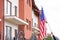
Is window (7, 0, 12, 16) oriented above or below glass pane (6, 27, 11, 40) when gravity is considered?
above

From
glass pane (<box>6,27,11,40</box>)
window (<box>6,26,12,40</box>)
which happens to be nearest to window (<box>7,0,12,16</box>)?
window (<box>6,26,12,40</box>)

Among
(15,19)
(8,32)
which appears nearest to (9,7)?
(15,19)

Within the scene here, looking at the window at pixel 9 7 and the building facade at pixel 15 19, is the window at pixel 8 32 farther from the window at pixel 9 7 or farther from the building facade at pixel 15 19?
the window at pixel 9 7

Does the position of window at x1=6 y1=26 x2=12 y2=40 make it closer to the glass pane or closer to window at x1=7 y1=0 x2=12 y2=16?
the glass pane

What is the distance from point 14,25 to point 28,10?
21.6 feet

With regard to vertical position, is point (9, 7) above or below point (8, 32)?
above

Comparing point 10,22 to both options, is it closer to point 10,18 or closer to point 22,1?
point 10,18

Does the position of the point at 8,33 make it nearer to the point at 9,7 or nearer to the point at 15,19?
the point at 15,19

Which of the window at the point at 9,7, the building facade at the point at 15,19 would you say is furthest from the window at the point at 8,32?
the window at the point at 9,7

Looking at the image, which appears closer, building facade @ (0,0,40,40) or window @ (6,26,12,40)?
building facade @ (0,0,40,40)

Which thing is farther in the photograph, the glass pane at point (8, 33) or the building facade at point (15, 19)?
the glass pane at point (8, 33)

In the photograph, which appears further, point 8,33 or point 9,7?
point 8,33

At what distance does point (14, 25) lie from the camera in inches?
1305

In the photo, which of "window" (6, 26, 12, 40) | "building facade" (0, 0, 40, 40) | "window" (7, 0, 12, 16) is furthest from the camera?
"window" (6, 26, 12, 40)
